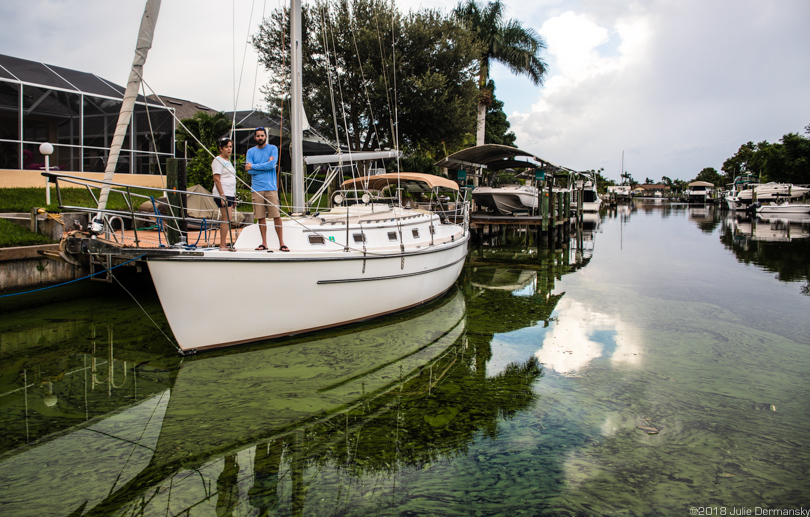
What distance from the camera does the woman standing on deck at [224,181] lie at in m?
7.04

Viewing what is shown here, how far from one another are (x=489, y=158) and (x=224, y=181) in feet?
54.8

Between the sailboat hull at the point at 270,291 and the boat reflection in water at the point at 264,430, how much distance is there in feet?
1.12

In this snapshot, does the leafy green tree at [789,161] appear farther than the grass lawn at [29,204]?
Yes

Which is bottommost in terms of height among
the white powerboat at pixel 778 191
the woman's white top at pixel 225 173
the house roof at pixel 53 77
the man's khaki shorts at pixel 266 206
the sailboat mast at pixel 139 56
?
the man's khaki shorts at pixel 266 206

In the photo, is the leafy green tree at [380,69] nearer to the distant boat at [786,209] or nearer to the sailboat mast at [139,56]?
the sailboat mast at [139,56]

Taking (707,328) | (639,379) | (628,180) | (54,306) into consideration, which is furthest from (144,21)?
(628,180)

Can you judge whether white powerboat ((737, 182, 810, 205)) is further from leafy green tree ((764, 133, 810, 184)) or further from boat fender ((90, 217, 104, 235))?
boat fender ((90, 217, 104, 235))

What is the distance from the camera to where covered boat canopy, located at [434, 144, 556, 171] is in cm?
2017

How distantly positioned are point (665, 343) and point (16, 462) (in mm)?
8348

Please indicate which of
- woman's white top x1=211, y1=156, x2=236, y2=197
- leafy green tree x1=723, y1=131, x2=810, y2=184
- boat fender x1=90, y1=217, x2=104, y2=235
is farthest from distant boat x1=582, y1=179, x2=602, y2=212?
boat fender x1=90, y1=217, x2=104, y2=235

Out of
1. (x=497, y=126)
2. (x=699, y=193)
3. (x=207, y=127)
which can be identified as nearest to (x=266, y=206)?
(x=207, y=127)

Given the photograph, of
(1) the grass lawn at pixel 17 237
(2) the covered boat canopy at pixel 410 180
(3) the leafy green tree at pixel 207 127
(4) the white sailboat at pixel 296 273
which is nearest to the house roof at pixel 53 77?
(3) the leafy green tree at pixel 207 127

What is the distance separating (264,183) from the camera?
7.37 meters

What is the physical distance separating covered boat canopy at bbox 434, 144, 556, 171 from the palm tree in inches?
312
